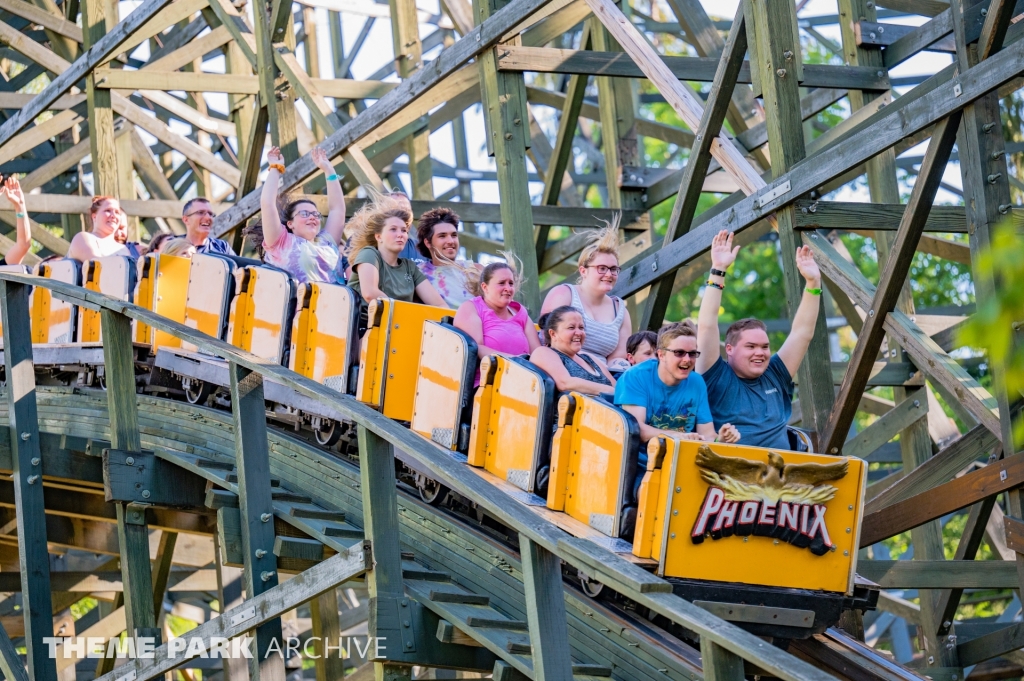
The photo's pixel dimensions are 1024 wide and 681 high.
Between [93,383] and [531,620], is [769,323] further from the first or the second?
[531,620]

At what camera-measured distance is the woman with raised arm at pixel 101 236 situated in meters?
9.24

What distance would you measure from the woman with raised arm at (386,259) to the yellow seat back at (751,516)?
2.73 metres

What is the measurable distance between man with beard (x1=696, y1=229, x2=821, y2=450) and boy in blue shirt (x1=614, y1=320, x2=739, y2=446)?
136mm

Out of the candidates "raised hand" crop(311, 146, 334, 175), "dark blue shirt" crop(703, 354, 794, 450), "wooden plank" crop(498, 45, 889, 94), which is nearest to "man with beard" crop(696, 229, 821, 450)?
"dark blue shirt" crop(703, 354, 794, 450)

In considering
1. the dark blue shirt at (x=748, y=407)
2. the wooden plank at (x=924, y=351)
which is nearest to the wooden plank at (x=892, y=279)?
the wooden plank at (x=924, y=351)

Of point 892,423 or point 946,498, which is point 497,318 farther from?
point 892,423

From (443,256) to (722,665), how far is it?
4.83m

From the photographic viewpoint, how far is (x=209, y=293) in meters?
8.10

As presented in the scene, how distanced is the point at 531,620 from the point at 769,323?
46.2 feet

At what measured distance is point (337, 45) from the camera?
15844 millimetres

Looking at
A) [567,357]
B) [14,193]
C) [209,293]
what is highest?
[14,193]

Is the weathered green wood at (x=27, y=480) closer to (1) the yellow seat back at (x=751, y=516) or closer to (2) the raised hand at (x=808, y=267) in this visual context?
(1) the yellow seat back at (x=751, y=516)

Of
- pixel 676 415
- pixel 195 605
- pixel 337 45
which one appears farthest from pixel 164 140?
pixel 676 415

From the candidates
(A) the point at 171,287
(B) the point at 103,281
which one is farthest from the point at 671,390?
(B) the point at 103,281
